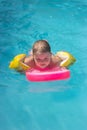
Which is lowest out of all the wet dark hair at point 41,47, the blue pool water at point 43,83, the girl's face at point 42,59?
the blue pool water at point 43,83

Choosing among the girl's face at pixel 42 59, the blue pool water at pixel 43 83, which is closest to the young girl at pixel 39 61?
the girl's face at pixel 42 59

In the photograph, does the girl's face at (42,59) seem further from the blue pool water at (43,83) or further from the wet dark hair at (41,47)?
the blue pool water at (43,83)

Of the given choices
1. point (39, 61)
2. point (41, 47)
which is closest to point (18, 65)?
point (39, 61)

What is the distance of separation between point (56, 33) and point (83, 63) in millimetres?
703

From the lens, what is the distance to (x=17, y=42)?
13.8 feet

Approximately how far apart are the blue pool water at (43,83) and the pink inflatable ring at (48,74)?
6.7 inches

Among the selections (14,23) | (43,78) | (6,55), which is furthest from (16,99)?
(14,23)

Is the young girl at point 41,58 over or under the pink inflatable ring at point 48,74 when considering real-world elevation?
over

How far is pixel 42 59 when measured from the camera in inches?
126

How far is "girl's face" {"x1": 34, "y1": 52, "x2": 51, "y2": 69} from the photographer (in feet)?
10.3

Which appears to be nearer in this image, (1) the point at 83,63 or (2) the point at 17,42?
(1) the point at 83,63

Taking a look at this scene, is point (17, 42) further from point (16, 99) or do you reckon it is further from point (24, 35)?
point (16, 99)

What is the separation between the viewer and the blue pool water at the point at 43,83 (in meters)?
3.18

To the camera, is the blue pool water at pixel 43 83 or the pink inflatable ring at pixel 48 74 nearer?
the blue pool water at pixel 43 83
